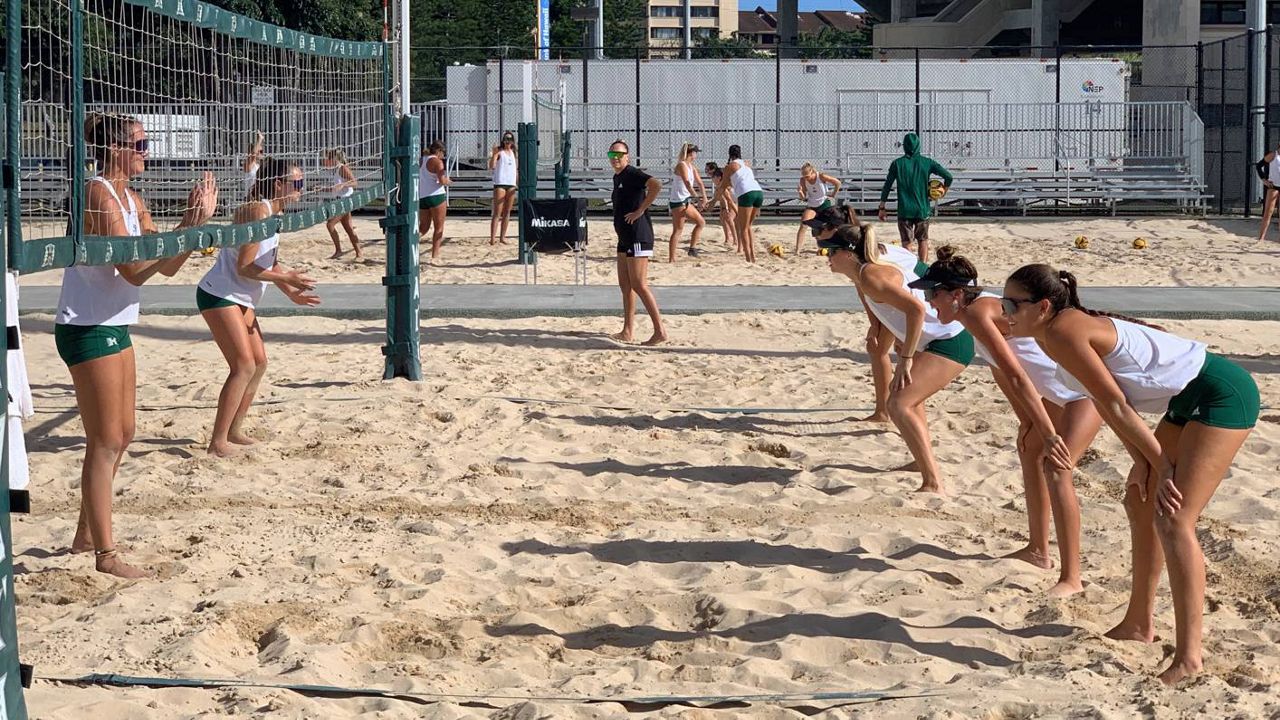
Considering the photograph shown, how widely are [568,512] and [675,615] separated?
151 cm

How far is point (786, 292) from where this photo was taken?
14.2 meters

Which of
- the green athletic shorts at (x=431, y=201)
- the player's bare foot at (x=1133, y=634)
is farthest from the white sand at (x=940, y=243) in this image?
the player's bare foot at (x=1133, y=634)

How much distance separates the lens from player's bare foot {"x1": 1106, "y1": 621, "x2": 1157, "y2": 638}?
485 centimetres

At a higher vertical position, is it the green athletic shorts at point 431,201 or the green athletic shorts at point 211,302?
the green athletic shorts at point 431,201

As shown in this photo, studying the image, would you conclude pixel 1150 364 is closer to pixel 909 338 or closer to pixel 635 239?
pixel 909 338

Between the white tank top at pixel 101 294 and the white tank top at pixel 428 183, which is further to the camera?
the white tank top at pixel 428 183

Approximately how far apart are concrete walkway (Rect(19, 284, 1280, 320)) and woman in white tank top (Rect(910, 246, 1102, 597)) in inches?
293

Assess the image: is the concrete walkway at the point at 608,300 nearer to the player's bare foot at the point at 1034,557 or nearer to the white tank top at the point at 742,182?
the white tank top at the point at 742,182

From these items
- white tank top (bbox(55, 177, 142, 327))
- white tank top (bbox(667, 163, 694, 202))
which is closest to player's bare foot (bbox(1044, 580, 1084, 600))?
white tank top (bbox(55, 177, 142, 327))

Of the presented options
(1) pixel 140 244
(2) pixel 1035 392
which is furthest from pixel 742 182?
(1) pixel 140 244

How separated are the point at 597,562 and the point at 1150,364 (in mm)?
2412

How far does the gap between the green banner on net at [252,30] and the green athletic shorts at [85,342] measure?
1.19 meters

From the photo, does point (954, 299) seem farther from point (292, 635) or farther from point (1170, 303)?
point (1170, 303)

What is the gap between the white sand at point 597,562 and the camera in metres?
4.55
